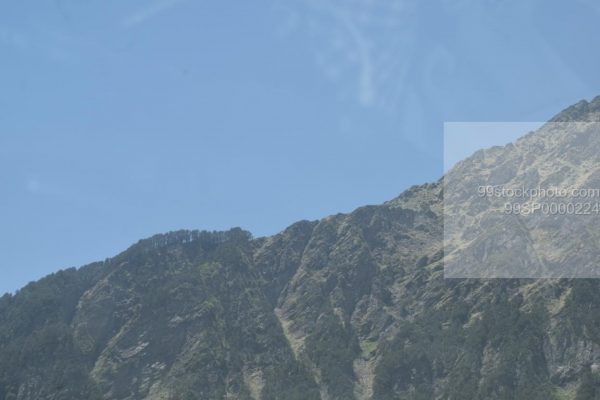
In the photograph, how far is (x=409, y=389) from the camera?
186m

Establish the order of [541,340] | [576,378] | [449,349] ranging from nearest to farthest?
[576,378], [541,340], [449,349]

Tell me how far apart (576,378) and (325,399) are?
5852 cm

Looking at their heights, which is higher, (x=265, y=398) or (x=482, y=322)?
(x=482, y=322)

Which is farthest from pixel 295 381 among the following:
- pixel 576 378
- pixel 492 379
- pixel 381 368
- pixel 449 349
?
pixel 576 378

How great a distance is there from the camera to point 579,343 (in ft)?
572

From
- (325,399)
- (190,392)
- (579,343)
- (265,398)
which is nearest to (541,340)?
(579,343)

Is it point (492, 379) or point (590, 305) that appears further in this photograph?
point (590, 305)

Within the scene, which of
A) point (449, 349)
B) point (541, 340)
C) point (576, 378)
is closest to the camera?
point (576, 378)

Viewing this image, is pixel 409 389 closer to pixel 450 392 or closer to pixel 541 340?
pixel 450 392

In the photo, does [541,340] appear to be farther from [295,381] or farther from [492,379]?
[295,381]

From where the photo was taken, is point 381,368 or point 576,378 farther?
point 381,368

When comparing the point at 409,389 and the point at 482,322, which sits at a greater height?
the point at 482,322

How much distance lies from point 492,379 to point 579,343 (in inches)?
872

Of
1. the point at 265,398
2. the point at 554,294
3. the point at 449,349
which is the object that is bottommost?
the point at 265,398
